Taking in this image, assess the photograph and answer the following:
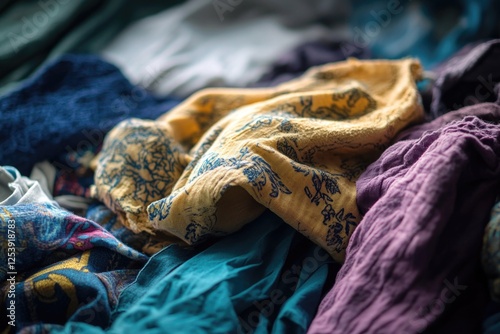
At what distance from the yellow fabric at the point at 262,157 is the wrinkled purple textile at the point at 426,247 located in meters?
0.07

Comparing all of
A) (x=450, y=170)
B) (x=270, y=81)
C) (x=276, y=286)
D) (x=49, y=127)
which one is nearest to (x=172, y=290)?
(x=276, y=286)

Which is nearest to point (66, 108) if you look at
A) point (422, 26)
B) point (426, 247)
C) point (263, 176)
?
point (263, 176)

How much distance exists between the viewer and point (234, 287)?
54cm

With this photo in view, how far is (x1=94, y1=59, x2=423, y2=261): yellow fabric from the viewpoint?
572 millimetres

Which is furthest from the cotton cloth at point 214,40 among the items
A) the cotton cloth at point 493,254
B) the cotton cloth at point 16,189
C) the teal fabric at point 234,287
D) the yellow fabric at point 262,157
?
the cotton cloth at point 493,254

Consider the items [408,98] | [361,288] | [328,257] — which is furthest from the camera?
[408,98]

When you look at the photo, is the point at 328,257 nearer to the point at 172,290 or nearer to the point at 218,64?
the point at 172,290

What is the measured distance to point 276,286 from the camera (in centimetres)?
58

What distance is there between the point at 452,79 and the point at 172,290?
0.54 metres

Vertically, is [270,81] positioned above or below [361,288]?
above

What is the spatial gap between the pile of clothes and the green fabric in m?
0.07

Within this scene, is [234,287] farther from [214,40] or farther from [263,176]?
[214,40]

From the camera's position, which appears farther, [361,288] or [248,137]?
[248,137]

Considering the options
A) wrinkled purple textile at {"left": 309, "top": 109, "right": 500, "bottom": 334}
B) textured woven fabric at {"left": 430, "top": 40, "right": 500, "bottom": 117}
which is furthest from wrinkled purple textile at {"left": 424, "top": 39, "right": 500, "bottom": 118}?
wrinkled purple textile at {"left": 309, "top": 109, "right": 500, "bottom": 334}
